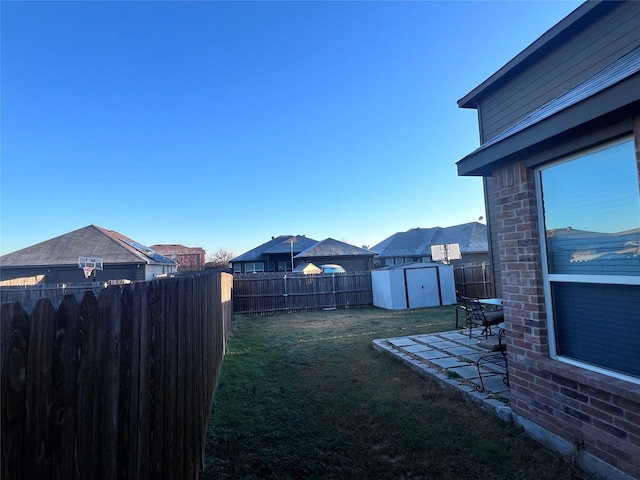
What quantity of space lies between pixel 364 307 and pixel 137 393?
14129mm

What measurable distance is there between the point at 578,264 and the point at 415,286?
38.1 ft

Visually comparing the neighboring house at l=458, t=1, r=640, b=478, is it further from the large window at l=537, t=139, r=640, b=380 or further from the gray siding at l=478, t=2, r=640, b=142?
the gray siding at l=478, t=2, r=640, b=142

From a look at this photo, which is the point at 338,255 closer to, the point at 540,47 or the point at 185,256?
the point at 540,47

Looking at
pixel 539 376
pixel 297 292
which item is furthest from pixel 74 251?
pixel 539 376

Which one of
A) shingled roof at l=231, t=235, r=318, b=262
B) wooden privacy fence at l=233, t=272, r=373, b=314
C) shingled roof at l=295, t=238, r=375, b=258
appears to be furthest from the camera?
shingled roof at l=231, t=235, r=318, b=262

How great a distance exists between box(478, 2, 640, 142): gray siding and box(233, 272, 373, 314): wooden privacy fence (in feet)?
30.3

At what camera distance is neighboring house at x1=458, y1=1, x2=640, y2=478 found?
237 cm

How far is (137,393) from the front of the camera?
57.3 inches

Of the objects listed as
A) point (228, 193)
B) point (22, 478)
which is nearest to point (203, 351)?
point (22, 478)

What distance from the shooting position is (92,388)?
1080 millimetres

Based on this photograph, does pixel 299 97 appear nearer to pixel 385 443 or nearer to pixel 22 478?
pixel 385 443

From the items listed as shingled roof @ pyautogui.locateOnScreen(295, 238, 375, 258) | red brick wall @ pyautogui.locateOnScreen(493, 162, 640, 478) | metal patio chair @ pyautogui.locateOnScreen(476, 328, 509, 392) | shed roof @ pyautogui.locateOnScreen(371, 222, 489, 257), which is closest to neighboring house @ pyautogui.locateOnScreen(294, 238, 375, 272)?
shingled roof @ pyautogui.locateOnScreen(295, 238, 375, 258)

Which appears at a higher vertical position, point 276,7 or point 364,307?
point 276,7

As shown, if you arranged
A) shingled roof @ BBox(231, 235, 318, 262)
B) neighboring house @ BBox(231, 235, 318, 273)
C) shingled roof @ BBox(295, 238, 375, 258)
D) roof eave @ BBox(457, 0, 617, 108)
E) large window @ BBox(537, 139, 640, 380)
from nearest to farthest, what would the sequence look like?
large window @ BBox(537, 139, 640, 380) → roof eave @ BBox(457, 0, 617, 108) → shingled roof @ BBox(295, 238, 375, 258) → shingled roof @ BBox(231, 235, 318, 262) → neighboring house @ BBox(231, 235, 318, 273)
